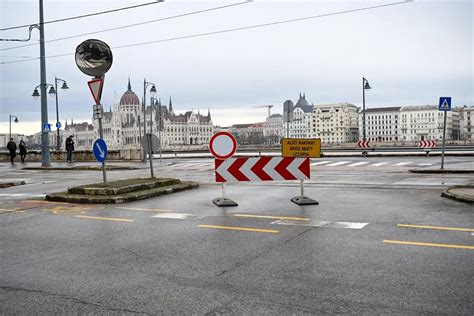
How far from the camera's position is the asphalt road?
4.34m

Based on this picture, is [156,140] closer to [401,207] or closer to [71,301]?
[401,207]

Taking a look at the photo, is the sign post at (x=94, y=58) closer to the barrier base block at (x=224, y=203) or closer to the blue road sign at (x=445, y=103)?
the barrier base block at (x=224, y=203)

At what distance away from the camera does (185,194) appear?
13094 mm

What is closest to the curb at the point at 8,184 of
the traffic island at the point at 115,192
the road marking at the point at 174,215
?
the traffic island at the point at 115,192

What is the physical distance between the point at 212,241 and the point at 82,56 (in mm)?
8175

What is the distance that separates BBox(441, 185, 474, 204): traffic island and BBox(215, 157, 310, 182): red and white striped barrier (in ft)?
10.6

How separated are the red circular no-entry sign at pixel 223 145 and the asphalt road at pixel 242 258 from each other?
1.46 m

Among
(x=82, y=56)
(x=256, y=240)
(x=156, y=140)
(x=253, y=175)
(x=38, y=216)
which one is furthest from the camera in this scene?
(x=156, y=140)

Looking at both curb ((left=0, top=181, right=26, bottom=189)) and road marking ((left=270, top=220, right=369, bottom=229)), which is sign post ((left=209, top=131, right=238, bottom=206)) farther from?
curb ((left=0, top=181, right=26, bottom=189))

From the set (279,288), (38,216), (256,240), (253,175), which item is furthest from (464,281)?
(38,216)

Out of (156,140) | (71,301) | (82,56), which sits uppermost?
(82,56)

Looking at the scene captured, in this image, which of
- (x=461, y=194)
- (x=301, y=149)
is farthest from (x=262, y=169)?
(x=461, y=194)

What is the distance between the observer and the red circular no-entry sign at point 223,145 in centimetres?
1144

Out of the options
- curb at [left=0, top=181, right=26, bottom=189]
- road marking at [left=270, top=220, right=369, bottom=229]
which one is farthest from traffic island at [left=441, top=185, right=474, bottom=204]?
curb at [left=0, top=181, right=26, bottom=189]
